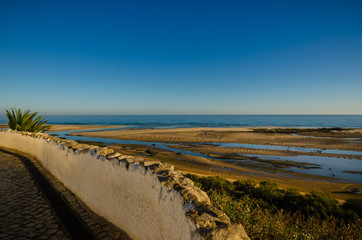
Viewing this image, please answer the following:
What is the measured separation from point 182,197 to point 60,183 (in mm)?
4858

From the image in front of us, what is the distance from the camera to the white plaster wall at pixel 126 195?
2.34 metres

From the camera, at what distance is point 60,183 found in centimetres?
557

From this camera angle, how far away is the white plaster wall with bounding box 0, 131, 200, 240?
2.34m

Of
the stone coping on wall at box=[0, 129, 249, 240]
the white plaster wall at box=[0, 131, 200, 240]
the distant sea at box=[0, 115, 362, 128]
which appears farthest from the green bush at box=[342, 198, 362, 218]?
the distant sea at box=[0, 115, 362, 128]

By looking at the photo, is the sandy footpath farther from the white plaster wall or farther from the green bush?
the white plaster wall

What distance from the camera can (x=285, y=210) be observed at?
586 cm

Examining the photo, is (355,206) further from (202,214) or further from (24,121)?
(24,121)

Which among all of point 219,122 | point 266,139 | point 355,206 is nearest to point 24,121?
point 355,206

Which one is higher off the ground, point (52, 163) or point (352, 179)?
point (52, 163)

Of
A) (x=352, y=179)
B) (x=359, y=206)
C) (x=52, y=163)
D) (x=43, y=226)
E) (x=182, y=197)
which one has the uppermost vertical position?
(x=182, y=197)

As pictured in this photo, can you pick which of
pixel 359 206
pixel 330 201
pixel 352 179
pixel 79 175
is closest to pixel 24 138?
pixel 79 175

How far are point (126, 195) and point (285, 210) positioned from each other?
16.5 feet

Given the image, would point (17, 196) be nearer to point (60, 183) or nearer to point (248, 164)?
point (60, 183)

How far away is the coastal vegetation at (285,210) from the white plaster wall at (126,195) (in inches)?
49.2
